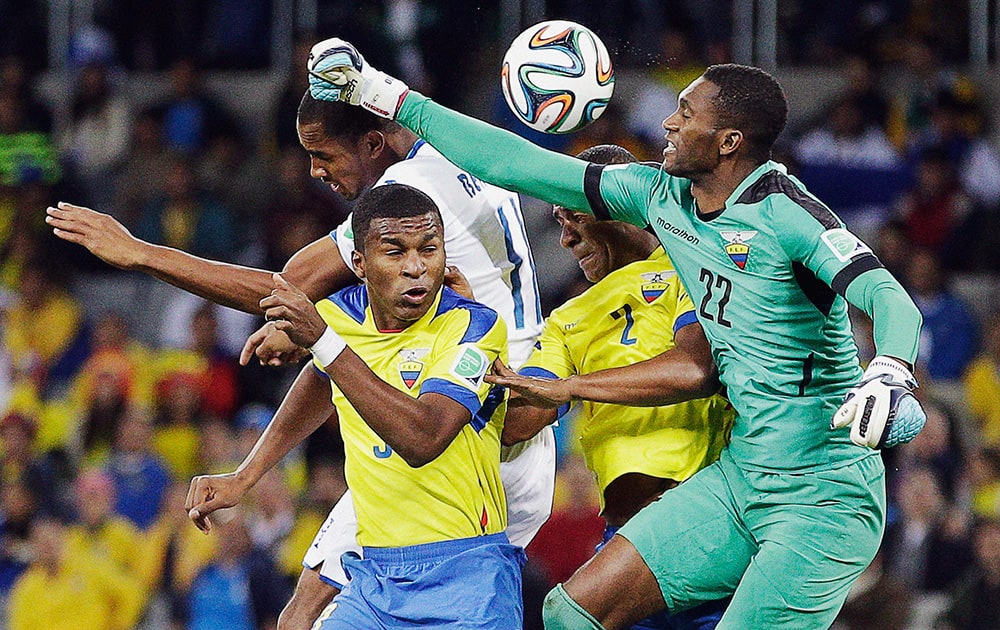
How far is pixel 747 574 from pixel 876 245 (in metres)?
6.28

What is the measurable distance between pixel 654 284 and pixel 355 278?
990 millimetres

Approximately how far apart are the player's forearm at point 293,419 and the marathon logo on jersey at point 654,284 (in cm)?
108

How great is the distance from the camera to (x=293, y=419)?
5.37 m

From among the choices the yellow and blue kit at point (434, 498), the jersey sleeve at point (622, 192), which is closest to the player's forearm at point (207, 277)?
the yellow and blue kit at point (434, 498)

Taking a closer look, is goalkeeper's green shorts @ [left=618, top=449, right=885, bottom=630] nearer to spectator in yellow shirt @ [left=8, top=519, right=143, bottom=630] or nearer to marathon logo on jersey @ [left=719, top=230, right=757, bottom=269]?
marathon logo on jersey @ [left=719, top=230, right=757, bottom=269]

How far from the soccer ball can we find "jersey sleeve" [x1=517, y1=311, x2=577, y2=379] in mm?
646

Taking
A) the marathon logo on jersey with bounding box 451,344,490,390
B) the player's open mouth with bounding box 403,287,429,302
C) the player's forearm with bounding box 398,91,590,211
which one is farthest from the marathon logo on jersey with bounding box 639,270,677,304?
the player's open mouth with bounding box 403,287,429,302

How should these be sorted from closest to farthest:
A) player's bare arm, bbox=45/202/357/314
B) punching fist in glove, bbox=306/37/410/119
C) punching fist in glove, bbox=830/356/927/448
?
punching fist in glove, bbox=830/356/927/448 → player's bare arm, bbox=45/202/357/314 → punching fist in glove, bbox=306/37/410/119

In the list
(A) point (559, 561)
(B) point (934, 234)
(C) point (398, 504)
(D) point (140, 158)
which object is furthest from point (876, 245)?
(C) point (398, 504)

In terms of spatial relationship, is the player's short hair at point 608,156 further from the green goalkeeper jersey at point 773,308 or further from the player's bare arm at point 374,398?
the player's bare arm at point 374,398

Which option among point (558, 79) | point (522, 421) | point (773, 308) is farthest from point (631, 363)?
point (558, 79)

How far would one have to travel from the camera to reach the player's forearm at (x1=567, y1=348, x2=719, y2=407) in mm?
4816

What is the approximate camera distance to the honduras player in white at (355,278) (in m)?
5.29

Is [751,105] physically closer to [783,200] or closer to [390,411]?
[783,200]
